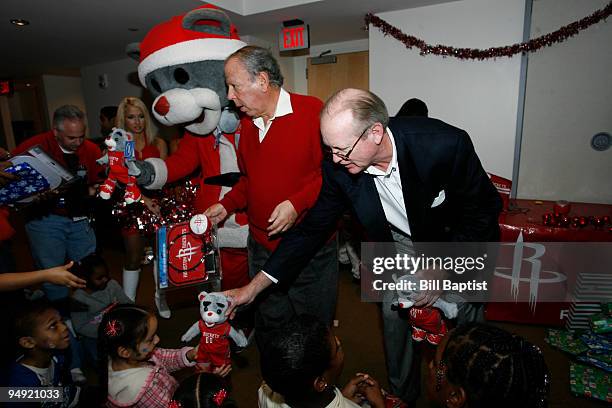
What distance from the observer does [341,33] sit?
5.14 metres

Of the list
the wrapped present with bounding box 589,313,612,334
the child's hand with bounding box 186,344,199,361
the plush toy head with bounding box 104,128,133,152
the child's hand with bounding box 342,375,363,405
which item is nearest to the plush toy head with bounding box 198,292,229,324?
the child's hand with bounding box 186,344,199,361

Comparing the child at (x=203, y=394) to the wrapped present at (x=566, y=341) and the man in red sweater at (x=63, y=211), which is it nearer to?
the man in red sweater at (x=63, y=211)

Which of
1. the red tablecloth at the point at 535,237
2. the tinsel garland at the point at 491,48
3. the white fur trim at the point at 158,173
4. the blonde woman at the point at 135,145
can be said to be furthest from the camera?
the tinsel garland at the point at 491,48

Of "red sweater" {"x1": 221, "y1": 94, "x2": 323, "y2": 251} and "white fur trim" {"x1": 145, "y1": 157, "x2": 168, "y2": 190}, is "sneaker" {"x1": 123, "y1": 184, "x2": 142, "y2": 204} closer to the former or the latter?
"white fur trim" {"x1": 145, "y1": 157, "x2": 168, "y2": 190}

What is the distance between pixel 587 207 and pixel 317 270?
2.91 metres

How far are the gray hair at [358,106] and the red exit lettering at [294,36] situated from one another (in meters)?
3.42

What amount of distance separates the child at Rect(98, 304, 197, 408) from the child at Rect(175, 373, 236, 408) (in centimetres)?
37

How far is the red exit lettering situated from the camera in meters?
4.44

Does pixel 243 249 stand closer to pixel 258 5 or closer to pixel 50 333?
pixel 50 333

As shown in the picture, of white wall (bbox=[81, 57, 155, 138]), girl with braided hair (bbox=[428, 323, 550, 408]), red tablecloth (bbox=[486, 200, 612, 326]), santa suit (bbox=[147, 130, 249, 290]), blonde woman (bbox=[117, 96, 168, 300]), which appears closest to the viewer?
girl with braided hair (bbox=[428, 323, 550, 408])

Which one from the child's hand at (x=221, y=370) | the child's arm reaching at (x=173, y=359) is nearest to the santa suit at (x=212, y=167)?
the child's arm reaching at (x=173, y=359)

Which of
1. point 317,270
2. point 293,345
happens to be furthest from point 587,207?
point 293,345

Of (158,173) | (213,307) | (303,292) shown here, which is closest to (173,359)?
(213,307)

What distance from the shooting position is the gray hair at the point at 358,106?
53.2 inches
